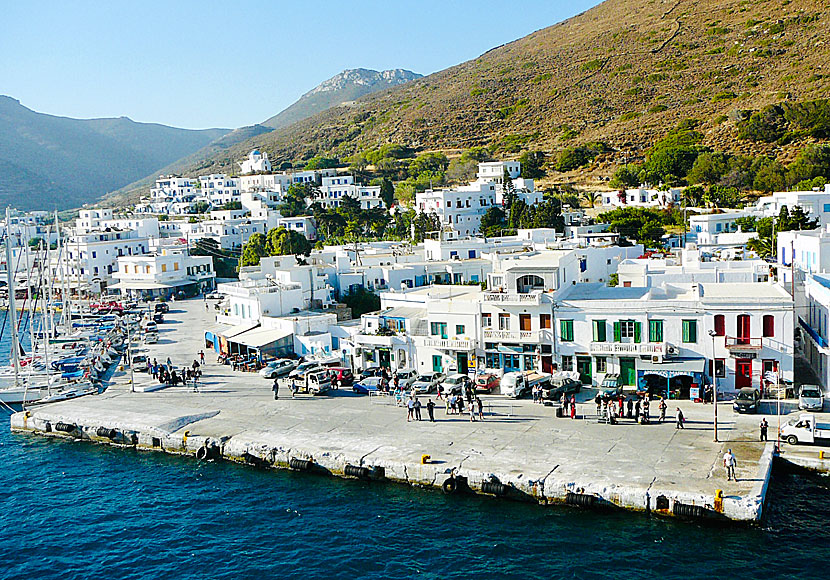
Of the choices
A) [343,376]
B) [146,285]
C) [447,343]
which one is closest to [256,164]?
[146,285]

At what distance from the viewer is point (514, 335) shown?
40000mm

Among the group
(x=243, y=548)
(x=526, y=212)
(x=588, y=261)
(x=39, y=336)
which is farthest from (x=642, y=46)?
(x=243, y=548)

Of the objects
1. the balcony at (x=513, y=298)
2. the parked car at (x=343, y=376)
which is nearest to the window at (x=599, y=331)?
the balcony at (x=513, y=298)

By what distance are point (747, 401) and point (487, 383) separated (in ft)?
38.5

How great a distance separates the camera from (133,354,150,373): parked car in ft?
163

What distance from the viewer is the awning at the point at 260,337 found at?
4824 cm

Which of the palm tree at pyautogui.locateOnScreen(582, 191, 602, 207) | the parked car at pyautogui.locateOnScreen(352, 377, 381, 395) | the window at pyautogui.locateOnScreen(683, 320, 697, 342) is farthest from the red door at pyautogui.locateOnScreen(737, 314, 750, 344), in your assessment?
the palm tree at pyautogui.locateOnScreen(582, 191, 602, 207)

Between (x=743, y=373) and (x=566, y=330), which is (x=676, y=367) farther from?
(x=566, y=330)

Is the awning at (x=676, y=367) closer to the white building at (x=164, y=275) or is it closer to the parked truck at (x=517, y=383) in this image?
the parked truck at (x=517, y=383)

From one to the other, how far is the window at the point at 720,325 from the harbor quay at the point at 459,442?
323 cm

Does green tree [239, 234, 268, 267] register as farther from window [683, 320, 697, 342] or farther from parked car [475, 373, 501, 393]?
window [683, 320, 697, 342]

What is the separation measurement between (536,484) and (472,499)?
2.41 meters

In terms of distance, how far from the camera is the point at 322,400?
39781 millimetres

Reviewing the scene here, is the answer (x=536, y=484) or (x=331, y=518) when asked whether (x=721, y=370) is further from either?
(x=331, y=518)
